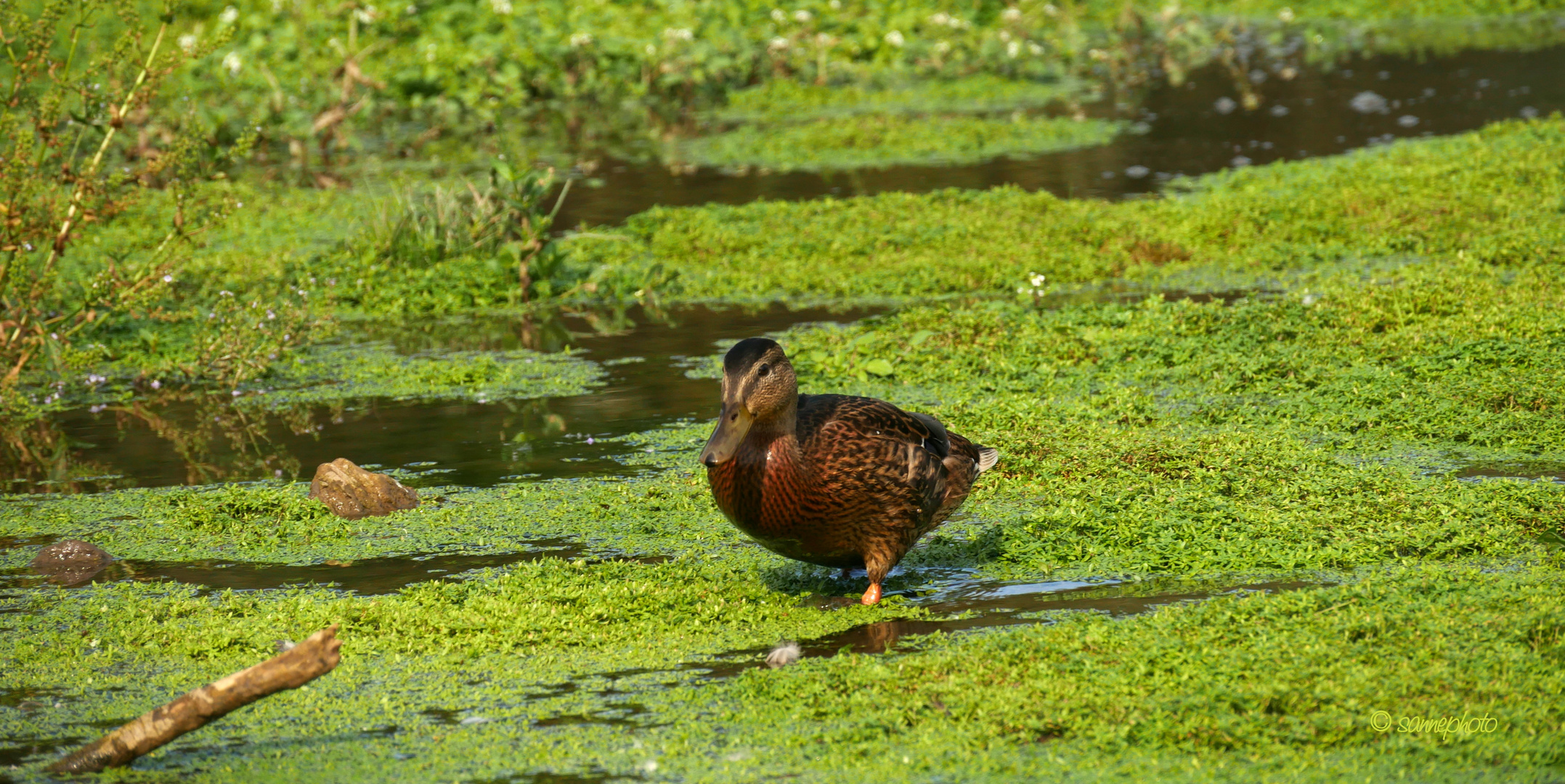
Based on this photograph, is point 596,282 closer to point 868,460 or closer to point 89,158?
point 89,158

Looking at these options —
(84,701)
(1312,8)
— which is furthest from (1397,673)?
(1312,8)

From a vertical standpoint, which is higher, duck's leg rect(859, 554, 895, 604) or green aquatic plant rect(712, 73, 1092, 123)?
duck's leg rect(859, 554, 895, 604)

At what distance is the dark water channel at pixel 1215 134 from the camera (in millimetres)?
15156

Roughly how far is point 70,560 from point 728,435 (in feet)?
10.1

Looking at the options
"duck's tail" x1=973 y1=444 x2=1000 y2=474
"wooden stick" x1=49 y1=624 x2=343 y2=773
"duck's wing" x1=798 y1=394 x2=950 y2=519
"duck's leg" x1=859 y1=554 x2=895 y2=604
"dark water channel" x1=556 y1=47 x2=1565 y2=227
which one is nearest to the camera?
"wooden stick" x1=49 y1=624 x2=343 y2=773

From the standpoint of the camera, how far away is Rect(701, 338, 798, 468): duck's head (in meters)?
5.16

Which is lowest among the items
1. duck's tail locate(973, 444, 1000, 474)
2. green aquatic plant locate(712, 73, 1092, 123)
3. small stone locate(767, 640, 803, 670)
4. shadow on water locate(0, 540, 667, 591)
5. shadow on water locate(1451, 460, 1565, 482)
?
green aquatic plant locate(712, 73, 1092, 123)

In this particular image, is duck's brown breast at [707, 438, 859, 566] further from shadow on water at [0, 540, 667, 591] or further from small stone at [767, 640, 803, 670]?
shadow on water at [0, 540, 667, 591]

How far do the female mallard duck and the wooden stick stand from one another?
1451 millimetres

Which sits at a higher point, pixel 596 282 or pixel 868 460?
pixel 868 460

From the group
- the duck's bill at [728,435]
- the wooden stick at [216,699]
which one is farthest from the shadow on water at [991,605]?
the wooden stick at [216,699]

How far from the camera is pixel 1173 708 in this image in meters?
4.46

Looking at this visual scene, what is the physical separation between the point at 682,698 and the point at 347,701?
3.45 ft

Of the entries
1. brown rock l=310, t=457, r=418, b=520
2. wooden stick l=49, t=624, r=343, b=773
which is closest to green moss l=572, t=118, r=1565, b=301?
brown rock l=310, t=457, r=418, b=520
